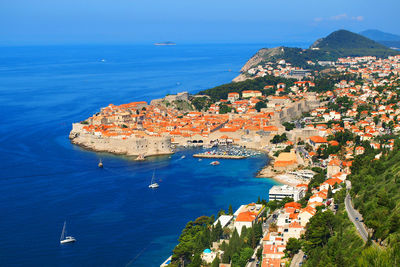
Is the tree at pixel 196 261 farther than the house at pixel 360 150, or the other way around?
the house at pixel 360 150

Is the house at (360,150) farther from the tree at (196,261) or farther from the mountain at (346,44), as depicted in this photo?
the mountain at (346,44)

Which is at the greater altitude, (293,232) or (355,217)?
(355,217)

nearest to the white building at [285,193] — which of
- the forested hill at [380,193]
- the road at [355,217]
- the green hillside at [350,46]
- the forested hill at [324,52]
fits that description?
the forested hill at [380,193]

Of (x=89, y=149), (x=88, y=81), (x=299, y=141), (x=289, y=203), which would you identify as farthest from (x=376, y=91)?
(x=88, y=81)

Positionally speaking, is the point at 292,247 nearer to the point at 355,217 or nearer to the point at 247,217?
the point at 355,217

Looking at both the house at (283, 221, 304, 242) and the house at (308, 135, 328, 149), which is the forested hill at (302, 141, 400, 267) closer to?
the house at (283, 221, 304, 242)

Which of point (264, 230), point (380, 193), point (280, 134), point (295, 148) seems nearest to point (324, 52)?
point (280, 134)

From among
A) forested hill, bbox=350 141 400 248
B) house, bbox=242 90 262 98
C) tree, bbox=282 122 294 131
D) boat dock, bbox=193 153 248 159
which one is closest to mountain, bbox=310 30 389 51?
house, bbox=242 90 262 98

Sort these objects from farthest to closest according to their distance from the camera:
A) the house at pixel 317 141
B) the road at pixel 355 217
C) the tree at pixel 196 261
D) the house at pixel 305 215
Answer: the house at pixel 317 141
the house at pixel 305 215
the tree at pixel 196 261
the road at pixel 355 217

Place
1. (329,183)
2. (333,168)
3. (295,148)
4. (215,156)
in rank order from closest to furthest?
(329,183) → (333,168) → (295,148) → (215,156)
